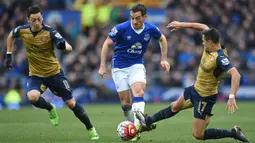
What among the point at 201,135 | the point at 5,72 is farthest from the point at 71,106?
the point at 5,72

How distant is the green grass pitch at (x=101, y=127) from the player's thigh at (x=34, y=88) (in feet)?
2.62

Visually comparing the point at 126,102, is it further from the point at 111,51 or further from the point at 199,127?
the point at 111,51

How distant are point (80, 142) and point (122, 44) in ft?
7.57

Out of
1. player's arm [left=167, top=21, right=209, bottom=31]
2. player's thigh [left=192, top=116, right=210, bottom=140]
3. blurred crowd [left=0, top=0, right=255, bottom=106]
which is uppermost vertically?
player's arm [left=167, top=21, right=209, bottom=31]

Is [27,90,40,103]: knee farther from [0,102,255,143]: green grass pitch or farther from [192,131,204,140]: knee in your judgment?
[192,131,204,140]: knee

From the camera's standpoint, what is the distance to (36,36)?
12.5 m

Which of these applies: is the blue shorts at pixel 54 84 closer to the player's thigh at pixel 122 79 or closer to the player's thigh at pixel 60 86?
the player's thigh at pixel 60 86

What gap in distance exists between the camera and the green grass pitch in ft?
40.0

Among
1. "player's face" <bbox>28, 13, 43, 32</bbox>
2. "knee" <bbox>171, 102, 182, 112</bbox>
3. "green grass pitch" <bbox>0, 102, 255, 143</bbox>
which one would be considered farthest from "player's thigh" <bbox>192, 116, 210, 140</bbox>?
"player's face" <bbox>28, 13, 43, 32</bbox>

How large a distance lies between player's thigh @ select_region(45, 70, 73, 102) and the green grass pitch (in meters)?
0.82

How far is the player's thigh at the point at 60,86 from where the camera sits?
12.5 metres

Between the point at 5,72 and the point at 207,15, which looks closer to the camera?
the point at 5,72

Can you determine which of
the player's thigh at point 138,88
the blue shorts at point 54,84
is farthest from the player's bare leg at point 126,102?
the blue shorts at point 54,84

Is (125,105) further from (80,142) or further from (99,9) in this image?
(99,9)
